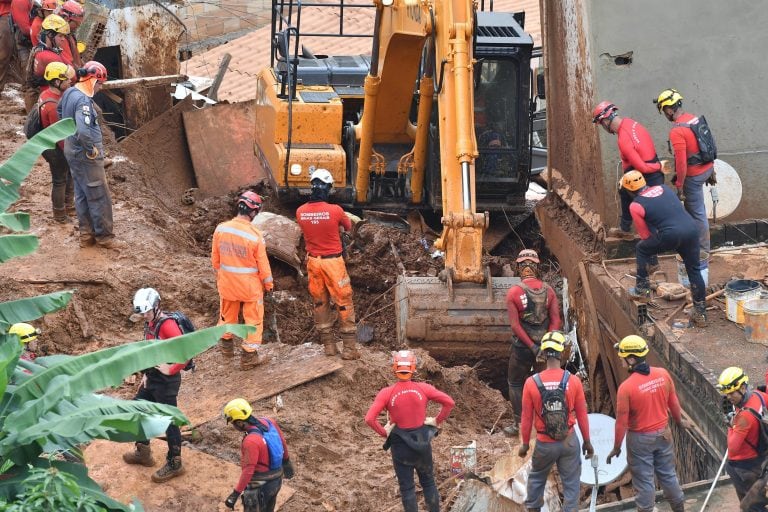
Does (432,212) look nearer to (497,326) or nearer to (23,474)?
(497,326)

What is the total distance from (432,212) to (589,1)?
382cm

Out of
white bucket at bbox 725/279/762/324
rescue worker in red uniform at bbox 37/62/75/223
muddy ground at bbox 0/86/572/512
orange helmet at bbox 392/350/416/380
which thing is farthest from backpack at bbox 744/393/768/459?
rescue worker in red uniform at bbox 37/62/75/223

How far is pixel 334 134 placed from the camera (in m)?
15.1

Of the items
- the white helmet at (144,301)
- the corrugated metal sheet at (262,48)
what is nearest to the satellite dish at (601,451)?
the white helmet at (144,301)

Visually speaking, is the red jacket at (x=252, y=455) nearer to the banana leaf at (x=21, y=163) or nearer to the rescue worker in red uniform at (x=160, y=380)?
the rescue worker in red uniform at (x=160, y=380)

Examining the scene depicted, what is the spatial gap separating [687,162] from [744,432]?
12.4ft

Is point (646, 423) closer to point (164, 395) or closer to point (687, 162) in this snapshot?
point (687, 162)

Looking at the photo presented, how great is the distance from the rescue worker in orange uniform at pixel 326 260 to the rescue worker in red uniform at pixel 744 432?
411cm

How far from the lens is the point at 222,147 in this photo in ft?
61.0

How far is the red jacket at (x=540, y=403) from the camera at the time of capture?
8938mm

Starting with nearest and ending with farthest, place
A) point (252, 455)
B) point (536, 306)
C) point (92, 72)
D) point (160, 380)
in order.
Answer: point (252, 455)
point (160, 380)
point (536, 306)
point (92, 72)

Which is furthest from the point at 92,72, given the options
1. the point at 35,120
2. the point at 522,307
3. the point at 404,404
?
the point at 404,404

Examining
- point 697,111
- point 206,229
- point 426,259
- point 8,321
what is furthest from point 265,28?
point 8,321

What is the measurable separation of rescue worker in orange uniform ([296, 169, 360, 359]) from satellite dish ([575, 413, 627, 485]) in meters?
2.70
